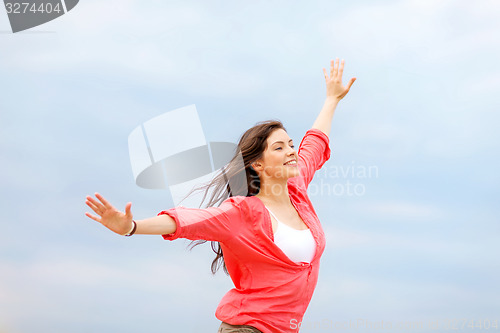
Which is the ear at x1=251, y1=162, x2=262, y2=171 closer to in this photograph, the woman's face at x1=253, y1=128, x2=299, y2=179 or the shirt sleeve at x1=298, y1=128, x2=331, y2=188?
the woman's face at x1=253, y1=128, x2=299, y2=179

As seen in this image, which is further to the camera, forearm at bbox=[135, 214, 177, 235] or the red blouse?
the red blouse

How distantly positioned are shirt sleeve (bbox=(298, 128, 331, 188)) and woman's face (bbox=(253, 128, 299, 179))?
578 millimetres

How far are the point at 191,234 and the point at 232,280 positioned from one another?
2.44 feet

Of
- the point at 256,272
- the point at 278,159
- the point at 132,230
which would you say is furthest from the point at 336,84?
the point at 132,230

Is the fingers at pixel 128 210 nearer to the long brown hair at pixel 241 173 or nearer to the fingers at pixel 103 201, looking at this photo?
the fingers at pixel 103 201

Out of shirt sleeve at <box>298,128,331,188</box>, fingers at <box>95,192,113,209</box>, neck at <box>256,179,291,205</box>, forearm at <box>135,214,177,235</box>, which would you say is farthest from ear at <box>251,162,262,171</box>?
fingers at <box>95,192,113,209</box>

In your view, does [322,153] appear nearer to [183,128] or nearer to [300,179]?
[300,179]

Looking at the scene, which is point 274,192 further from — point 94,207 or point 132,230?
point 94,207

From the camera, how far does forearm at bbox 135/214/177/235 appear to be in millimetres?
3561

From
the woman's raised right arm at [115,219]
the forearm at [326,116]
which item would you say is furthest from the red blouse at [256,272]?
the forearm at [326,116]

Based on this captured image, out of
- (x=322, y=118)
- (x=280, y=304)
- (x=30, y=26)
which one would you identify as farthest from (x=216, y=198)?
(x=30, y=26)

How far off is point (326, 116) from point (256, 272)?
1925 mm

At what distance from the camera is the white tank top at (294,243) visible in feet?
14.2

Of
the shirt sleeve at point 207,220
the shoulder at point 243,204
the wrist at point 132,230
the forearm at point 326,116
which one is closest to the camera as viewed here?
the wrist at point 132,230
